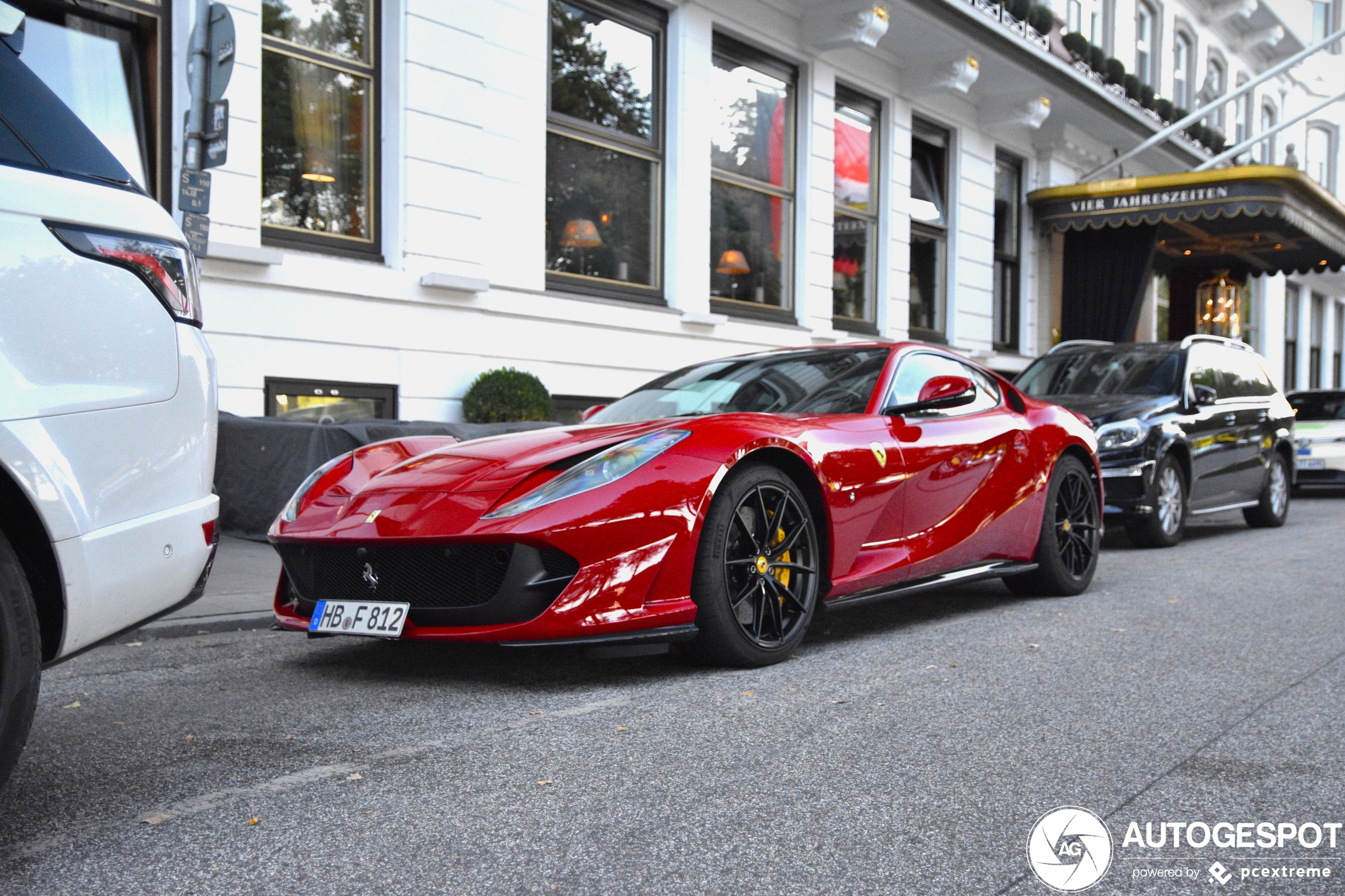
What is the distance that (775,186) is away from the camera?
1421 cm

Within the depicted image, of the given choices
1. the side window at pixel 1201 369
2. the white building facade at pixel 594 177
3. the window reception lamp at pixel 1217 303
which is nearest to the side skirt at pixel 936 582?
the side window at pixel 1201 369

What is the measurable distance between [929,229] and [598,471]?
13937 mm

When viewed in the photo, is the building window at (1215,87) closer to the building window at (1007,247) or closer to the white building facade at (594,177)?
the white building facade at (594,177)

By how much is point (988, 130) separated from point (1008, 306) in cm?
296

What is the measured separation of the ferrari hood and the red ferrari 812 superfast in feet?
0.05

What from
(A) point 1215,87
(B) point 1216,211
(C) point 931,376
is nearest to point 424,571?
(C) point 931,376

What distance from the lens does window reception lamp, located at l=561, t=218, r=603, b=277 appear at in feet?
37.7

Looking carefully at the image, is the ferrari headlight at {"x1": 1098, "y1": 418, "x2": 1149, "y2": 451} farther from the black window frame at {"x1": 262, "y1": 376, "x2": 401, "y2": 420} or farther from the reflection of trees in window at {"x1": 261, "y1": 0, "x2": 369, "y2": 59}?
the reflection of trees in window at {"x1": 261, "y1": 0, "x2": 369, "y2": 59}

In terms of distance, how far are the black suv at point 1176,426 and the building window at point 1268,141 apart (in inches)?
971

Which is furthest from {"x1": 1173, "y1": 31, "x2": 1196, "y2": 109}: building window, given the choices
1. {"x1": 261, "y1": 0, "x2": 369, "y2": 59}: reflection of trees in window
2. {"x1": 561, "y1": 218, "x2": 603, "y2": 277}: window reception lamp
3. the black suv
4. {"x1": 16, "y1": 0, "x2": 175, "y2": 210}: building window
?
{"x1": 16, "y1": 0, "x2": 175, "y2": 210}: building window

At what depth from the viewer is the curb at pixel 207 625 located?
527 cm

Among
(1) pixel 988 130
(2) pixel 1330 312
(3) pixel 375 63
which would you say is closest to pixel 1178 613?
(3) pixel 375 63

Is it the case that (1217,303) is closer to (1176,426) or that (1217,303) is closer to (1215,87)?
(1215,87)

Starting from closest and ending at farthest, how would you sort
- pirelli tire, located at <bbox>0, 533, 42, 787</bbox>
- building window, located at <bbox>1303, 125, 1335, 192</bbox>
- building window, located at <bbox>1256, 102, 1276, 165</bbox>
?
pirelli tire, located at <bbox>0, 533, 42, 787</bbox>, building window, located at <bbox>1256, 102, 1276, 165</bbox>, building window, located at <bbox>1303, 125, 1335, 192</bbox>
